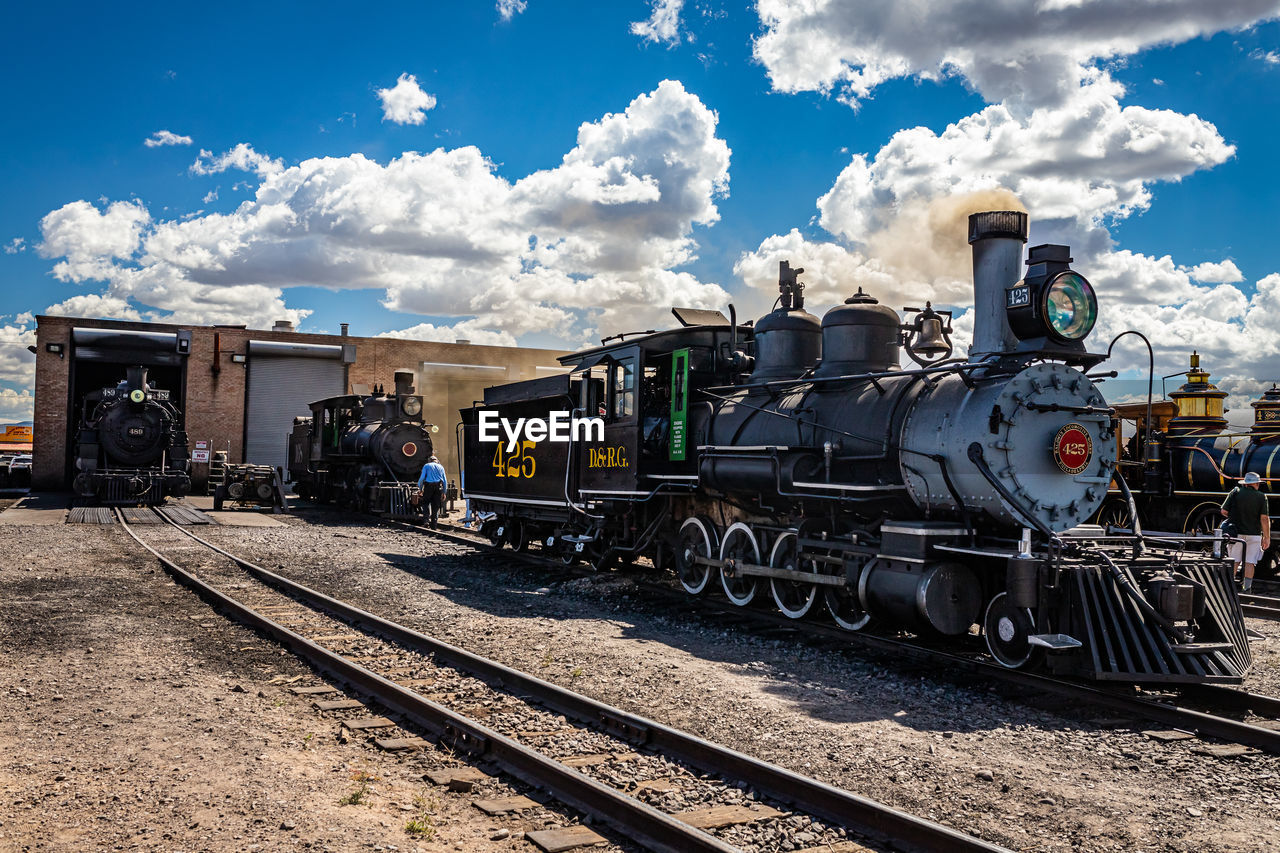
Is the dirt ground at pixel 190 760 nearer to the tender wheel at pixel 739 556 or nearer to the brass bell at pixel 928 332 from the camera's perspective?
the tender wheel at pixel 739 556

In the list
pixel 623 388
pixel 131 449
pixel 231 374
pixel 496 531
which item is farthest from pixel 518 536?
pixel 231 374

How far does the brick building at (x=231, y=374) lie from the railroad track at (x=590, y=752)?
95.5 ft

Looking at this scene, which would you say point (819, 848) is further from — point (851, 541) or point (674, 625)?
point (674, 625)

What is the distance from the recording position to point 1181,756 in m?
5.58

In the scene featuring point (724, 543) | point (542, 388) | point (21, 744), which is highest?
point (542, 388)

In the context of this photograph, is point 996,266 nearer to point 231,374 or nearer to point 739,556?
point 739,556

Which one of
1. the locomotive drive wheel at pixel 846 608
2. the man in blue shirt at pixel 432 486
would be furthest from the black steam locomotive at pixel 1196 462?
the man in blue shirt at pixel 432 486

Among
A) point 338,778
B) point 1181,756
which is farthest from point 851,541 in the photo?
point 338,778

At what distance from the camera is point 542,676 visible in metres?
7.39

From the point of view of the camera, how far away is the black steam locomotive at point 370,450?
78.9 ft

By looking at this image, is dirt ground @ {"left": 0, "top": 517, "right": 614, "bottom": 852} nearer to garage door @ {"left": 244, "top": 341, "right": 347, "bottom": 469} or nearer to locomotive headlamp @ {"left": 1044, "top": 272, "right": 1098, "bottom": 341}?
locomotive headlamp @ {"left": 1044, "top": 272, "right": 1098, "bottom": 341}

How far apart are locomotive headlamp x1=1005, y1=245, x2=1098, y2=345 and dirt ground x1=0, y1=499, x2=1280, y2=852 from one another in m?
2.99

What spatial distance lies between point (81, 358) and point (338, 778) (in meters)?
35.2

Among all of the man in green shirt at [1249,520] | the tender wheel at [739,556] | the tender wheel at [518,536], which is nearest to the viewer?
the tender wheel at [739,556]
